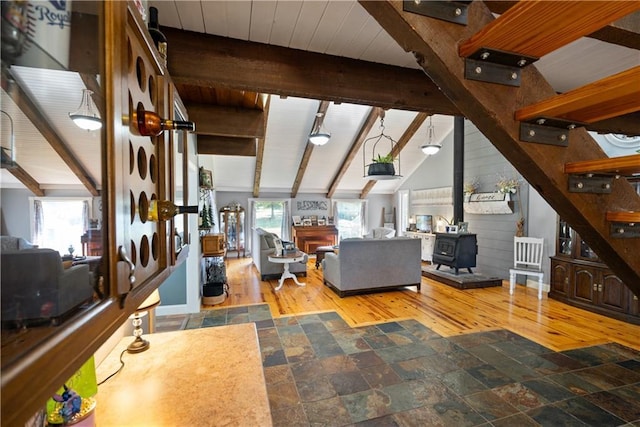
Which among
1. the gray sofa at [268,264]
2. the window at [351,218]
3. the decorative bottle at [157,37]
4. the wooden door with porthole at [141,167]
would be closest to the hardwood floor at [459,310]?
the gray sofa at [268,264]

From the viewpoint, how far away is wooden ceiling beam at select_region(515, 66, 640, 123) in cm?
70

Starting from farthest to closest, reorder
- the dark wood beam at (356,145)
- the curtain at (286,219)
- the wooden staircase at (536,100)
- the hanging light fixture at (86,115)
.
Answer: the curtain at (286,219) < the dark wood beam at (356,145) < the wooden staircase at (536,100) < the hanging light fixture at (86,115)

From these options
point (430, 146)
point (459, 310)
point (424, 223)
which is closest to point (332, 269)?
point (459, 310)

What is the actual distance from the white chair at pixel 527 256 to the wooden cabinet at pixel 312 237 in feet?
15.7

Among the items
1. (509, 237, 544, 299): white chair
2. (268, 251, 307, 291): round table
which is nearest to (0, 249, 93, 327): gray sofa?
(268, 251, 307, 291): round table

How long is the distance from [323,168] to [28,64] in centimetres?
771

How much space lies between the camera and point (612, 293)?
12.1ft

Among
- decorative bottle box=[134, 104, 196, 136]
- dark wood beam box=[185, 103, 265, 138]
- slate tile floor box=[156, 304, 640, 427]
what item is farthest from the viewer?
dark wood beam box=[185, 103, 265, 138]

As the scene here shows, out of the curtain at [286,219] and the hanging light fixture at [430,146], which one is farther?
the curtain at [286,219]

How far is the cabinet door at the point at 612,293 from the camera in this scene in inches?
141

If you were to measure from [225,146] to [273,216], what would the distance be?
420 centimetres

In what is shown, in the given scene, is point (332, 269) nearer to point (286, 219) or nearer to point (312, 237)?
point (312, 237)

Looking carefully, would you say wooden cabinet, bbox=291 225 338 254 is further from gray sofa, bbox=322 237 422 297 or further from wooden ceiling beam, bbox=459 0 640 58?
wooden ceiling beam, bbox=459 0 640 58

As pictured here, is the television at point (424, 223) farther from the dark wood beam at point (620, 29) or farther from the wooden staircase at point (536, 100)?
the wooden staircase at point (536, 100)
